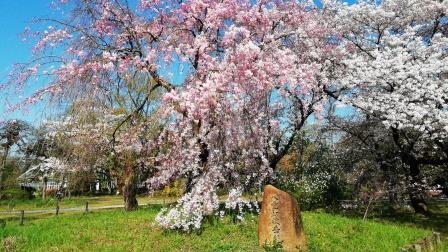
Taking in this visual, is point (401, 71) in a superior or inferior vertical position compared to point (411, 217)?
superior

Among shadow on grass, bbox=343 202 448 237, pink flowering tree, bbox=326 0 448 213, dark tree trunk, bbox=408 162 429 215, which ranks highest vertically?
pink flowering tree, bbox=326 0 448 213

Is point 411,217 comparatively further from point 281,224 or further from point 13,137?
point 13,137

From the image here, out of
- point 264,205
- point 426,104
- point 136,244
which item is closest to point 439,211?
point 426,104

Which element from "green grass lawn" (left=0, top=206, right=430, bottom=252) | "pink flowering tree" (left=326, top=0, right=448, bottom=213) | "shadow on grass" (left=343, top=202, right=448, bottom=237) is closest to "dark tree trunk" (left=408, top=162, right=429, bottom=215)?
"pink flowering tree" (left=326, top=0, right=448, bottom=213)

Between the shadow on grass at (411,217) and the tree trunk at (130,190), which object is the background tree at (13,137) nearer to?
the tree trunk at (130,190)

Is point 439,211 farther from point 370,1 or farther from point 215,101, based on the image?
point 215,101

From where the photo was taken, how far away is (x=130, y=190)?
21734mm

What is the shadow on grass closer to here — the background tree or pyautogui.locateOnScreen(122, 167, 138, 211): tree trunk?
pyautogui.locateOnScreen(122, 167, 138, 211): tree trunk

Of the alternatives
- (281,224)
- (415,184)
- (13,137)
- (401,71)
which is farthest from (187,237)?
(13,137)

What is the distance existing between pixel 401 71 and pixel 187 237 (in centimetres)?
937

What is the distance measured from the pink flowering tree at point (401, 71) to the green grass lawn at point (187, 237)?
424 centimetres

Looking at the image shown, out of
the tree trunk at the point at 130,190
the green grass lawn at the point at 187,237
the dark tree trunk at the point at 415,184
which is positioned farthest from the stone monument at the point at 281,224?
the tree trunk at the point at 130,190

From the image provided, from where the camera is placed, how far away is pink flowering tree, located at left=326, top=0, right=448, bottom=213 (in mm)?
15414

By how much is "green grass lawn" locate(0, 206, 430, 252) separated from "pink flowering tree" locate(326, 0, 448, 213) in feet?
13.9
